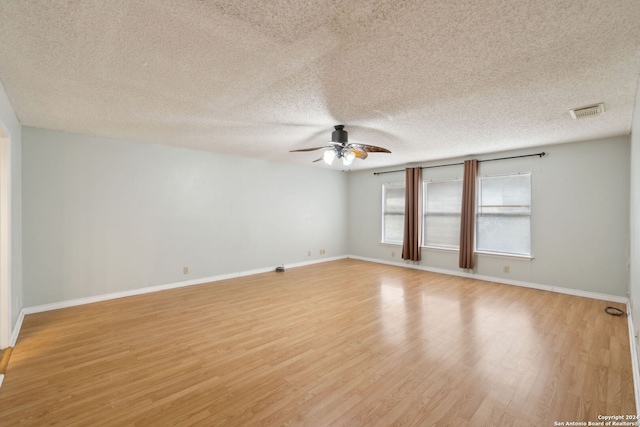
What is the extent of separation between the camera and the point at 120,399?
1998 millimetres

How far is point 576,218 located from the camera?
450cm

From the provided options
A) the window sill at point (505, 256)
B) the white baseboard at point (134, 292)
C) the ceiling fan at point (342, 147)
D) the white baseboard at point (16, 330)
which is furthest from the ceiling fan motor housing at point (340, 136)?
the white baseboard at point (16, 330)

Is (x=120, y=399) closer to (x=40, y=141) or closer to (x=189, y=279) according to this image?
(x=189, y=279)

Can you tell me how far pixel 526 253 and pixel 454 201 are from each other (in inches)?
63.5

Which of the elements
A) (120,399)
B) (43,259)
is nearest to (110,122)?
(43,259)

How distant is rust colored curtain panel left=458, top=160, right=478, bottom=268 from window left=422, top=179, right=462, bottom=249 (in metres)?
0.29

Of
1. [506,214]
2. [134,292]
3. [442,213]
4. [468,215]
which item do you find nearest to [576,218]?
[506,214]

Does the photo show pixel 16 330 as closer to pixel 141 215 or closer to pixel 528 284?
pixel 141 215

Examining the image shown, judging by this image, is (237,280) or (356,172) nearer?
(237,280)

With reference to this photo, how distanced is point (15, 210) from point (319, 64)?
3810mm

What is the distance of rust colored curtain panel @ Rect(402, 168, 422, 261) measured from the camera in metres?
6.39

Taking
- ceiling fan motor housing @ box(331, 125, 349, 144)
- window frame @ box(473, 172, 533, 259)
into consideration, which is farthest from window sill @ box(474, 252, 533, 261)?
ceiling fan motor housing @ box(331, 125, 349, 144)

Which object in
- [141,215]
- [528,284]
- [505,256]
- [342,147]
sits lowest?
[528,284]

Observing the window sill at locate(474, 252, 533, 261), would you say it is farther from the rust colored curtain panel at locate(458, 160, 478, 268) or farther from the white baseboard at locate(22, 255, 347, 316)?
the white baseboard at locate(22, 255, 347, 316)
